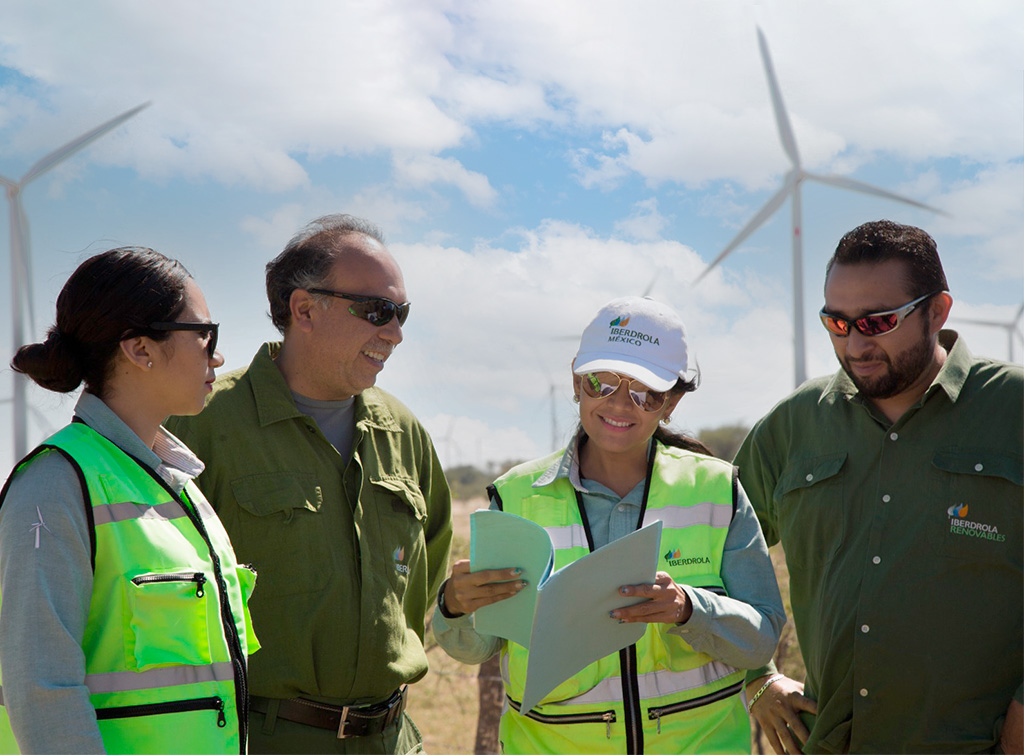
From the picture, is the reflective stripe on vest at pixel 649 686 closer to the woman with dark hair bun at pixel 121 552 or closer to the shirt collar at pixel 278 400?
the woman with dark hair bun at pixel 121 552

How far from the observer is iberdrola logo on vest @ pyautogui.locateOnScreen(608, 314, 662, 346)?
11.6 ft

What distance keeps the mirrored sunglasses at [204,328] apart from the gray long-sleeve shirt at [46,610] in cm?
58

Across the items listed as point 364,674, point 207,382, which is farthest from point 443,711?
point 207,382

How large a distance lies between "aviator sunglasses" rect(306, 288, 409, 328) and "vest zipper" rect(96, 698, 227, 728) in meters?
1.99

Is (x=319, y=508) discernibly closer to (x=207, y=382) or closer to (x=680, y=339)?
(x=207, y=382)

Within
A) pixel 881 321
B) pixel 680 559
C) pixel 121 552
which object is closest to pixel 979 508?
pixel 881 321

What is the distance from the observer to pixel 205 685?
2836 millimetres

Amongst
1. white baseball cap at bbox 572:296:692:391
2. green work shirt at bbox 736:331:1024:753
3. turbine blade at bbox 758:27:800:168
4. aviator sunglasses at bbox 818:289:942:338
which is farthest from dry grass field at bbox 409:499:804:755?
white baseball cap at bbox 572:296:692:391

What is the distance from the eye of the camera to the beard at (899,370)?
422cm

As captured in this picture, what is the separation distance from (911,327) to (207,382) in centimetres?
297

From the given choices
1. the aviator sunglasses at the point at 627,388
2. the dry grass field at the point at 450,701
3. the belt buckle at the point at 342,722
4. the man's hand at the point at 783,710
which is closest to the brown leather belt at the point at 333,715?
the belt buckle at the point at 342,722

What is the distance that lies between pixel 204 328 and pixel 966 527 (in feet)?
10.3

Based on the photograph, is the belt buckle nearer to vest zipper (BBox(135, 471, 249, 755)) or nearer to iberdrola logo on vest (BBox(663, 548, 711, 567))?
vest zipper (BBox(135, 471, 249, 755))

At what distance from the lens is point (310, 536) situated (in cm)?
396
